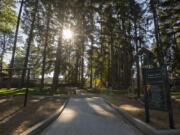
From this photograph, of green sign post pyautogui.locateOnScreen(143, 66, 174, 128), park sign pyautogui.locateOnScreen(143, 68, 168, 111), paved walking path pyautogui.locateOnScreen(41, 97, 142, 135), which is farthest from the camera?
park sign pyautogui.locateOnScreen(143, 68, 168, 111)

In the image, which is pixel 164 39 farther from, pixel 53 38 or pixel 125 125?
pixel 125 125

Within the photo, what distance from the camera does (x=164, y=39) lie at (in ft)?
97.3

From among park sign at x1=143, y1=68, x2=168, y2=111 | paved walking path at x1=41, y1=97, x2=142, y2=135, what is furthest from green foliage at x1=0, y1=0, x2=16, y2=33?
park sign at x1=143, y1=68, x2=168, y2=111

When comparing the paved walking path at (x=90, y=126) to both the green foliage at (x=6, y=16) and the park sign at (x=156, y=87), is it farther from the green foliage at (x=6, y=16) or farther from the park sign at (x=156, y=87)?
the green foliage at (x=6, y=16)

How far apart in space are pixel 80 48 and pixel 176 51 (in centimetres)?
1653

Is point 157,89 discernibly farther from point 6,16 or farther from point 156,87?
point 6,16

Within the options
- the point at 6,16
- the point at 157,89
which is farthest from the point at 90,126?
the point at 6,16

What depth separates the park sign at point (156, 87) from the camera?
8.26m

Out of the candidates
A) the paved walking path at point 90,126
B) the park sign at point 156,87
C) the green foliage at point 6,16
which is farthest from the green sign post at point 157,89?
the green foliage at point 6,16

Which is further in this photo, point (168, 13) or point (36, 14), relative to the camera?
point (36, 14)

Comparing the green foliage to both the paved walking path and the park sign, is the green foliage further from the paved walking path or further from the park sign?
the park sign

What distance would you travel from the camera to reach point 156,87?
8594 millimetres

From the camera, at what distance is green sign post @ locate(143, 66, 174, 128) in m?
8.10

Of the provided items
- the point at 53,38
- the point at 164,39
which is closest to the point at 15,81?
the point at 53,38
